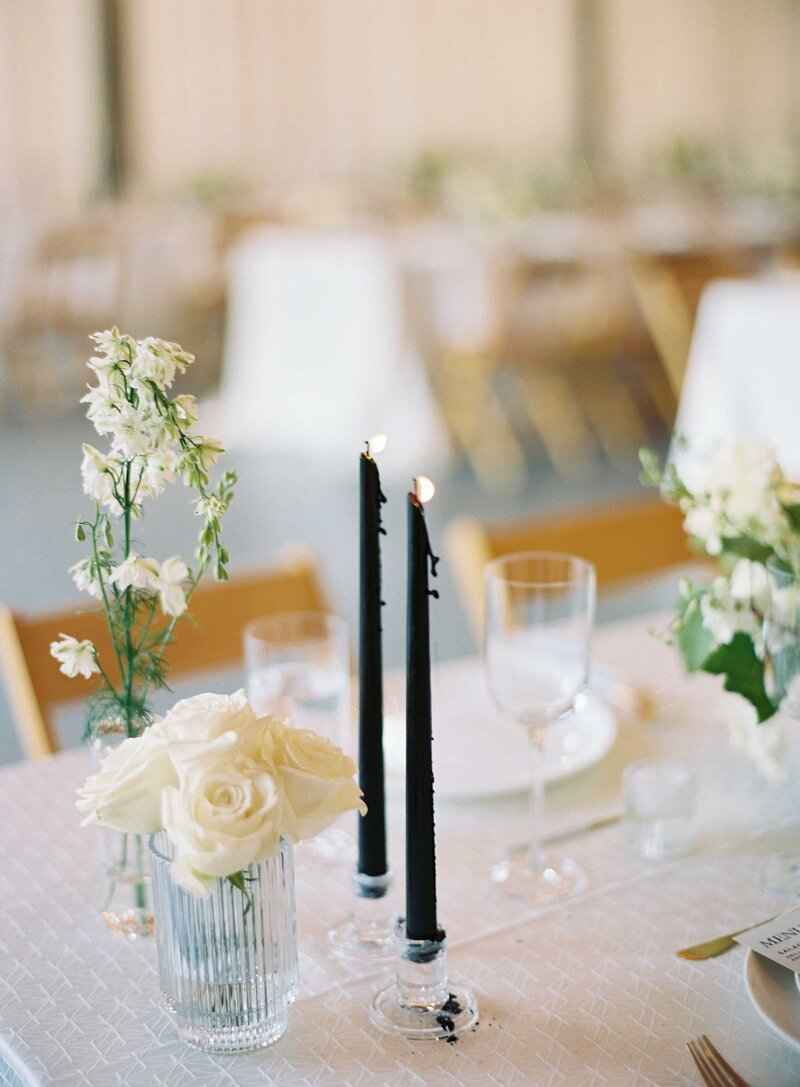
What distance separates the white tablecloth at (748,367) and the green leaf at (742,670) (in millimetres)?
2768

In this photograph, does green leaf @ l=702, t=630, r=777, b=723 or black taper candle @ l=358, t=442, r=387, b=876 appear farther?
green leaf @ l=702, t=630, r=777, b=723

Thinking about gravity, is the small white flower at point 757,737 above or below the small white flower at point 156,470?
below

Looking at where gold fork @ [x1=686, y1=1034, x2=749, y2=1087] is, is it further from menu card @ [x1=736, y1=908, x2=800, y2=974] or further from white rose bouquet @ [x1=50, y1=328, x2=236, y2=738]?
white rose bouquet @ [x1=50, y1=328, x2=236, y2=738]

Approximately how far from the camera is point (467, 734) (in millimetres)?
1459

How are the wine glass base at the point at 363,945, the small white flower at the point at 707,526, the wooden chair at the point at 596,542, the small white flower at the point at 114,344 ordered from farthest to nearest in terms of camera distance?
the wooden chair at the point at 596,542
the small white flower at the point at 707,526
the wine glass base at the point at 363,945
the small white flower at the point at 114,344

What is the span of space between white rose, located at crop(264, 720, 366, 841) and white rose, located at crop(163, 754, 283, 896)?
0.01 m

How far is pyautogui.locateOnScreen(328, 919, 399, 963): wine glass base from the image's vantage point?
104 centimetres

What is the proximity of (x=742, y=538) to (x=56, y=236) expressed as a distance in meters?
7.45

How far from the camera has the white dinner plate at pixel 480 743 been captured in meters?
1.32

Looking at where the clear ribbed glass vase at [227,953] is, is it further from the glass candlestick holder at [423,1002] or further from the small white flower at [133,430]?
the small white flower at [133,430]

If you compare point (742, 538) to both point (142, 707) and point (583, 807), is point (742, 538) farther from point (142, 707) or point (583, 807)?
point (142, 707)

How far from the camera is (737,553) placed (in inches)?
49.0

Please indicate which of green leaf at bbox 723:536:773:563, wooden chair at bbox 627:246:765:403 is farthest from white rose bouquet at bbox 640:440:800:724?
wooden chair at bbox 627:246:765:403

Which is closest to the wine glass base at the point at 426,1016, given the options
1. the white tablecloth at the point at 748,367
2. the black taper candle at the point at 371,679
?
the black taper candle at the point at 371,679
